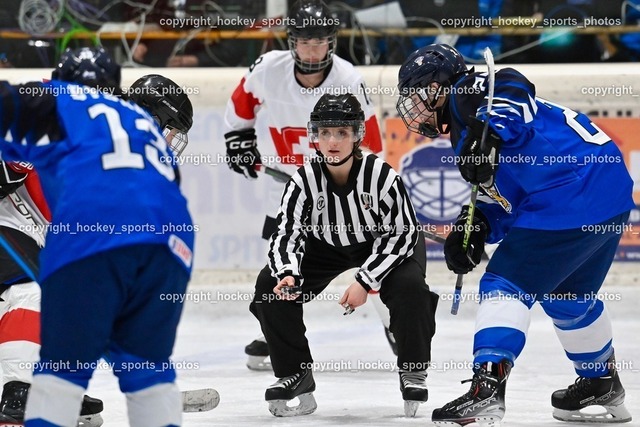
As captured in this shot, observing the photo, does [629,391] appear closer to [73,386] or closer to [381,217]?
[381,217]

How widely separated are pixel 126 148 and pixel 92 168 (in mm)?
89

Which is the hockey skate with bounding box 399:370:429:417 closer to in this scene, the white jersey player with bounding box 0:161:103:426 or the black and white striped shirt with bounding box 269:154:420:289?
the black and white striped shirt with bounding box 269:154:420:289

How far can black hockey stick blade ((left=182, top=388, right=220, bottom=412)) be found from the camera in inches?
145

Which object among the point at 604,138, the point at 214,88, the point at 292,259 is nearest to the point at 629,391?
the point at 604,138

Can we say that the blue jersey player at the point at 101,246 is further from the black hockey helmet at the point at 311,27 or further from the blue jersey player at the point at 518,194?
the black hockey helmet at the point at 311,27

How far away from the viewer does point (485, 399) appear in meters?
3.17

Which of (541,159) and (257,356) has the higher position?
(541,159)

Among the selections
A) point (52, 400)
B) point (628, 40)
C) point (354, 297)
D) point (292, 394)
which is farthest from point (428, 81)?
point (628, 40)

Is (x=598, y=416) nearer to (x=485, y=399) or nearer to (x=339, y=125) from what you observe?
(x=485, y=399)

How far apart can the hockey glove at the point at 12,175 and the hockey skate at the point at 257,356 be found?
60.8 inches

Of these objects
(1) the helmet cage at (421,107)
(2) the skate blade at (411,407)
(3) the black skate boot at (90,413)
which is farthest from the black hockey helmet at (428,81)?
(3) the black skate boot at (90,413)

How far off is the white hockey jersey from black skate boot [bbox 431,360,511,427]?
1.71m

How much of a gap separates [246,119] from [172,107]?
48.2 inches

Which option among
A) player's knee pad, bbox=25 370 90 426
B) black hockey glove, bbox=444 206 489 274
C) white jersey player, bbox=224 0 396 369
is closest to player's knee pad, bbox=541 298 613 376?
black hockey glove, bbox=444 206 489 274
